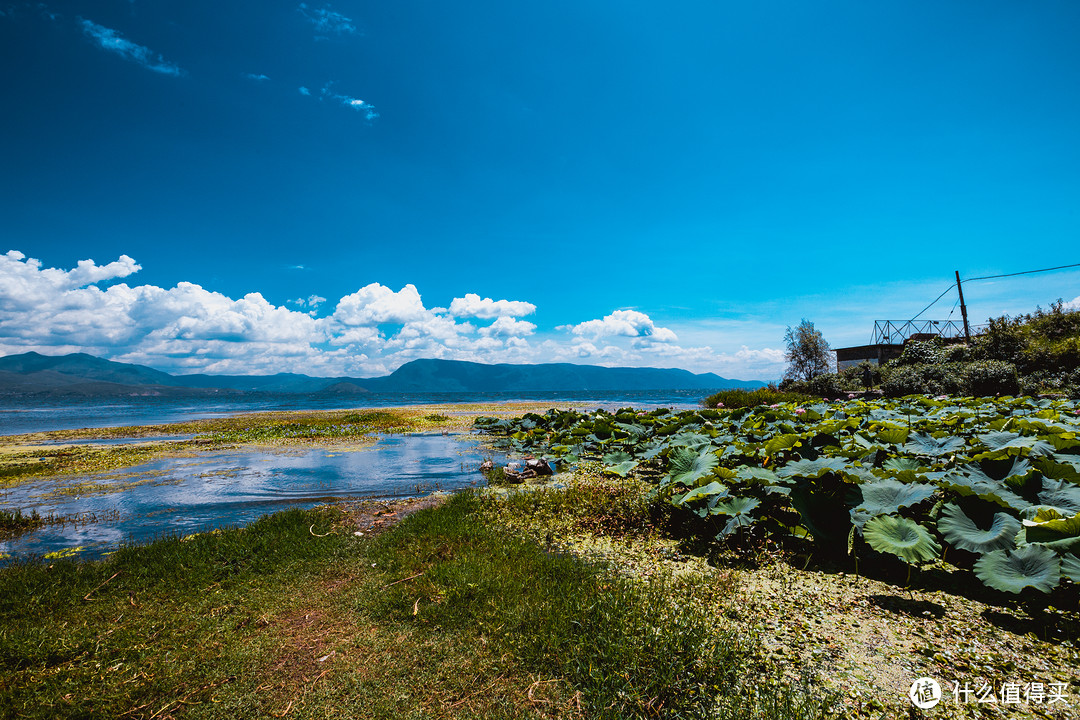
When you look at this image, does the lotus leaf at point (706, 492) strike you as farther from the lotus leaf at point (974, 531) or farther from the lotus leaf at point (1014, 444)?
the lotus leaf at point (1014, 444)

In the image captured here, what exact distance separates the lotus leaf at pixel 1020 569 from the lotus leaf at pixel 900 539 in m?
0.31

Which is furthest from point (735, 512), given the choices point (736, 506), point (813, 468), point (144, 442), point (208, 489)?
point (144, 442)

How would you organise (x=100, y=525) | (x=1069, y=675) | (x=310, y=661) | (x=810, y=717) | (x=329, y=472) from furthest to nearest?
(x=329, y=472)
(x=100, y=525)
(x=310, y=661)
(x=1069, y=675)
(x=810, y=717)

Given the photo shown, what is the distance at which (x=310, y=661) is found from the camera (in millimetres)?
3178

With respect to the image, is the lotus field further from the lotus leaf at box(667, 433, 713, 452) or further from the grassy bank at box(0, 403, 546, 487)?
the grassy bank at box(0, 403, 546, 487)

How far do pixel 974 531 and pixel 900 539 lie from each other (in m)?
0.75

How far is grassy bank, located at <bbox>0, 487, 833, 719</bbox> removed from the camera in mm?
2742

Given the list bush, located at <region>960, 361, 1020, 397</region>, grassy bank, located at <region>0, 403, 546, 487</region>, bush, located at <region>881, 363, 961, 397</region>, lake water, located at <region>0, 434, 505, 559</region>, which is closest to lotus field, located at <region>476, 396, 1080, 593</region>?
lake water, located at <region>0, 434, 505, 559</region>

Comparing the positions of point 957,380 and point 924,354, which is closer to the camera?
point 957,380

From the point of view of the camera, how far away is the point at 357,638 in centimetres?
345

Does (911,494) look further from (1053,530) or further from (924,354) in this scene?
(924,354)

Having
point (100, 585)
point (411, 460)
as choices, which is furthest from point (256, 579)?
point (411, 460)

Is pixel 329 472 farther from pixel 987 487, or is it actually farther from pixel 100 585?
pixel 987 487

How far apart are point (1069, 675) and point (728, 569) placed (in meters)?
2.32
